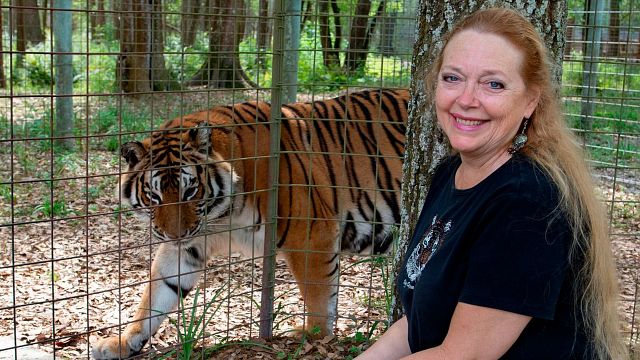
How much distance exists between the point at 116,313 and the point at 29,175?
11.6 feet

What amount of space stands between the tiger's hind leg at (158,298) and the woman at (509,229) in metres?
2.80

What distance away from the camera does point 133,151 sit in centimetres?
449

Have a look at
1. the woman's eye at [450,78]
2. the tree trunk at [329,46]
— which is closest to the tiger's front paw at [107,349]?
the tree trunk at [329,46]

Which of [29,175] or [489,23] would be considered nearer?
[489,23]

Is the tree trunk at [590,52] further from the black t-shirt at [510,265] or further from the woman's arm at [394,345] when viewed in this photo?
the black t-shirt at [510,265]

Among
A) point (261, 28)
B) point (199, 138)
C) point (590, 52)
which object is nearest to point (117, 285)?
point (199, 138)

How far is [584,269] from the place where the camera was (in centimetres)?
186

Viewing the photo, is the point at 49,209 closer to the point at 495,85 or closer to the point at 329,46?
the point at 495,85

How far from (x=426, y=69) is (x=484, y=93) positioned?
1.11 metres

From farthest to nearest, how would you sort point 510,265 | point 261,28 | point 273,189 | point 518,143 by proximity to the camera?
1. point 261,28
2. point 273,189
3. point 518,143
4. point 510,265

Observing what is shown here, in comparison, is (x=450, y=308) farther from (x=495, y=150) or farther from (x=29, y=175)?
(x=29, y=175)

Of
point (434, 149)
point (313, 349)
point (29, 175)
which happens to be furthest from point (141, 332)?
point (29, 175)

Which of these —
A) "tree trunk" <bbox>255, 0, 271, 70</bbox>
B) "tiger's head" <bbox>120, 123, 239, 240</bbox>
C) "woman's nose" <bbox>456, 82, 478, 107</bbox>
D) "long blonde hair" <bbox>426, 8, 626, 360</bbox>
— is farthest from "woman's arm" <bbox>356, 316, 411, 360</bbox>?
"tiger's head" <bbox>120, 123, 239, 240</bbox>

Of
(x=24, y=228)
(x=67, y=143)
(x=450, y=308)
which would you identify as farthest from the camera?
(x=67, y=143)
